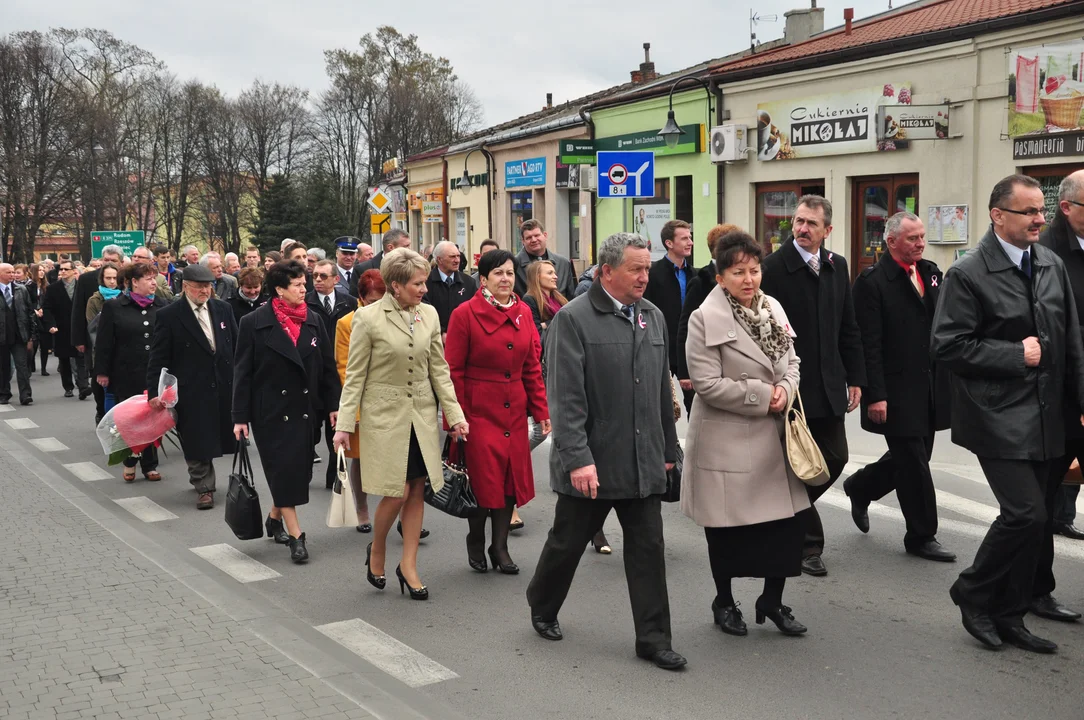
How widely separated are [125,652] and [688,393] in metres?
4.15

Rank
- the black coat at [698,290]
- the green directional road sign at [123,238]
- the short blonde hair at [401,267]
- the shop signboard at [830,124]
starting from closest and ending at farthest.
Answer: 1. the short blonde hair at [401,267]
2. the black coat at [698,290]
3. the shop signboard at [830,124]
4. the green directional road sign at [123,238]

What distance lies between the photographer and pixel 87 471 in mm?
11266

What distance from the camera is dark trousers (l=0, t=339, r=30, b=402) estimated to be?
16.9 m

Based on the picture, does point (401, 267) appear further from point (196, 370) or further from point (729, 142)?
point (729, 142)

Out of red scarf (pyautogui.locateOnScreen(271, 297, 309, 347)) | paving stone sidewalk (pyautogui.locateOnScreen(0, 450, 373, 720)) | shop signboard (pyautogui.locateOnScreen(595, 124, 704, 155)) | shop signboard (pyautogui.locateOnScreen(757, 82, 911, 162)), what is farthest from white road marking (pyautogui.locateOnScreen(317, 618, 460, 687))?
shop signboard (pyautogui.locateOnScreen(595, 124, 704, 155))

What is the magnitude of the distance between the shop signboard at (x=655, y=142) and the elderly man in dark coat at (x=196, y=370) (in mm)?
15327

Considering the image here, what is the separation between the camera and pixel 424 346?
6746mm

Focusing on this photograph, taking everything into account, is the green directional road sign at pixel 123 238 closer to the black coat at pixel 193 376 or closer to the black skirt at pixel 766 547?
the black coat at pixel 193 376

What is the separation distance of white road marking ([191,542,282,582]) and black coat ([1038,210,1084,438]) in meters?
4.60

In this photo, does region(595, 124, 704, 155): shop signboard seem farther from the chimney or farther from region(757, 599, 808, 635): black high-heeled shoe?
region(757, 599, 808, 635): black high-heeled shoe

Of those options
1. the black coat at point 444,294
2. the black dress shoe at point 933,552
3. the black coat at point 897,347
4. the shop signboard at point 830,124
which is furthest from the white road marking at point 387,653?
the shop signboard at point 830,124

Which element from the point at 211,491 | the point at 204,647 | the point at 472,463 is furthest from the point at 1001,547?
the point at 211,491

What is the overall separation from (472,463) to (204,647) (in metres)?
1.88

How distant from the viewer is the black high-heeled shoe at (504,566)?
715 centimetres
